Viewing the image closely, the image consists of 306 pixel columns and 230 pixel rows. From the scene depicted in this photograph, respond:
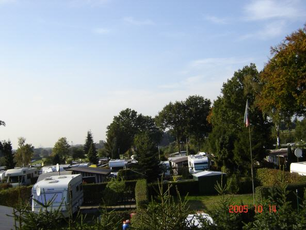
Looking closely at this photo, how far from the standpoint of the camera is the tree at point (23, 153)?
196 feet

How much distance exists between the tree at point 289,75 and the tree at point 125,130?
50831mm

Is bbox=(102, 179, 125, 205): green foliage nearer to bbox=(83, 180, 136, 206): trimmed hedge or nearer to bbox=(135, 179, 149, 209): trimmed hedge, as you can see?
bbox=(83, 180, 136, 206): trimmed hedge

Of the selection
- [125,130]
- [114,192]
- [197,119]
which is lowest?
[114,192]

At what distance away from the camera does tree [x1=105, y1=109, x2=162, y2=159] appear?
77875 mm

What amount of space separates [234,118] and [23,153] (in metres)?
41.3

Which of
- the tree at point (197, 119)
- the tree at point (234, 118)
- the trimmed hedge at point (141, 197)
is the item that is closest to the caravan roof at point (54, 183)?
the trimmed hedge at point (141, 197)

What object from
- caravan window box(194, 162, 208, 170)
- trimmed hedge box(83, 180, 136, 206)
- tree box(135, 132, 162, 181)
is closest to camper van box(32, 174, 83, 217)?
trimmed hedge box(83, 180, 136, 206)

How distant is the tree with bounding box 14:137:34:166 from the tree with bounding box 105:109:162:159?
63.0 ft

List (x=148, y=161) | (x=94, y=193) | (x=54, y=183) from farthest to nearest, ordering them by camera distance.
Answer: (x=148, y=161), (x=94, y=193), (x=54, y=183)

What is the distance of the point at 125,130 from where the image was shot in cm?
9206

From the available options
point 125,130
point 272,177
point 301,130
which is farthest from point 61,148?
point 272,177

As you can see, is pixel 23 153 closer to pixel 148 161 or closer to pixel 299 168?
pixel 148 161

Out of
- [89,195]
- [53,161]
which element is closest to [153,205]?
[89,195]

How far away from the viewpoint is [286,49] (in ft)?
83.8
